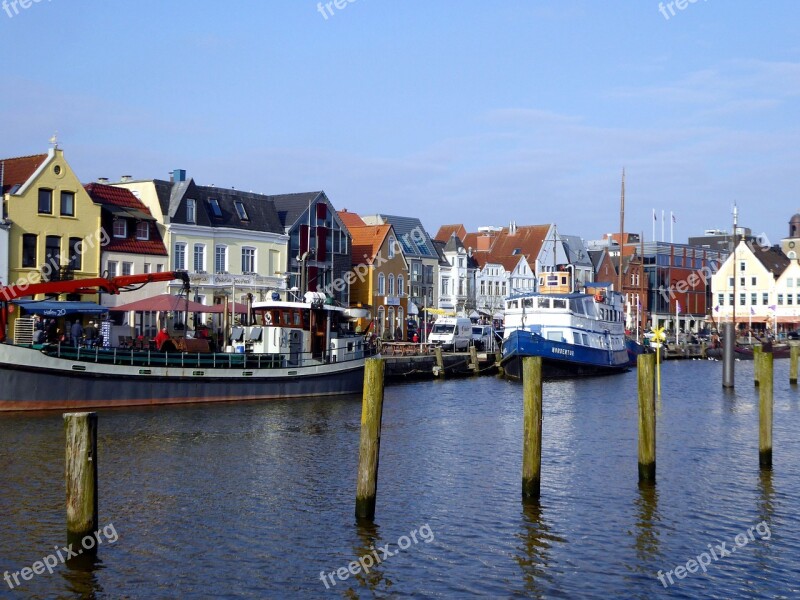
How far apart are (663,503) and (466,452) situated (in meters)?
7.89

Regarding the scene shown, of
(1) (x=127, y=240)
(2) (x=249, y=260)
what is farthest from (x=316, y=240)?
(1) (x=127, y=240)

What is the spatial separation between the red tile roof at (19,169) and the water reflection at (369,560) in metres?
39.1

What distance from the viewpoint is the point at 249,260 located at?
6669 centimetres

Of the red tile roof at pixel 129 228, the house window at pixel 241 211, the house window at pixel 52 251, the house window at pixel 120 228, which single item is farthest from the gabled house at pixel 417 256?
the house window at pixel 52 251

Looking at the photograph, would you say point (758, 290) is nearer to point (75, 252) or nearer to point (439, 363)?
point (439, 363)

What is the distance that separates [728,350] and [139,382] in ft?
95.7

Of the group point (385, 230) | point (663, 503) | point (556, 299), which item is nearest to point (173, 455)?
point (663, 503)

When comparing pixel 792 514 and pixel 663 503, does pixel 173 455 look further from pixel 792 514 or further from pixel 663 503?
pixel 792 514

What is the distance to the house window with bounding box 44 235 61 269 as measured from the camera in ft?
172

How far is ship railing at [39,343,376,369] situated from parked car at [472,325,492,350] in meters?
29.3

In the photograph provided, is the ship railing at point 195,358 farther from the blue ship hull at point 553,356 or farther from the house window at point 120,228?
the house window at point 120,228

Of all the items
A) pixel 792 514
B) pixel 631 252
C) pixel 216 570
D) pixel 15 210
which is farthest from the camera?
pixel 631 252

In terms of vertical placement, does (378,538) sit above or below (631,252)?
below

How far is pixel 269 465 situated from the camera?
25.8 metres
